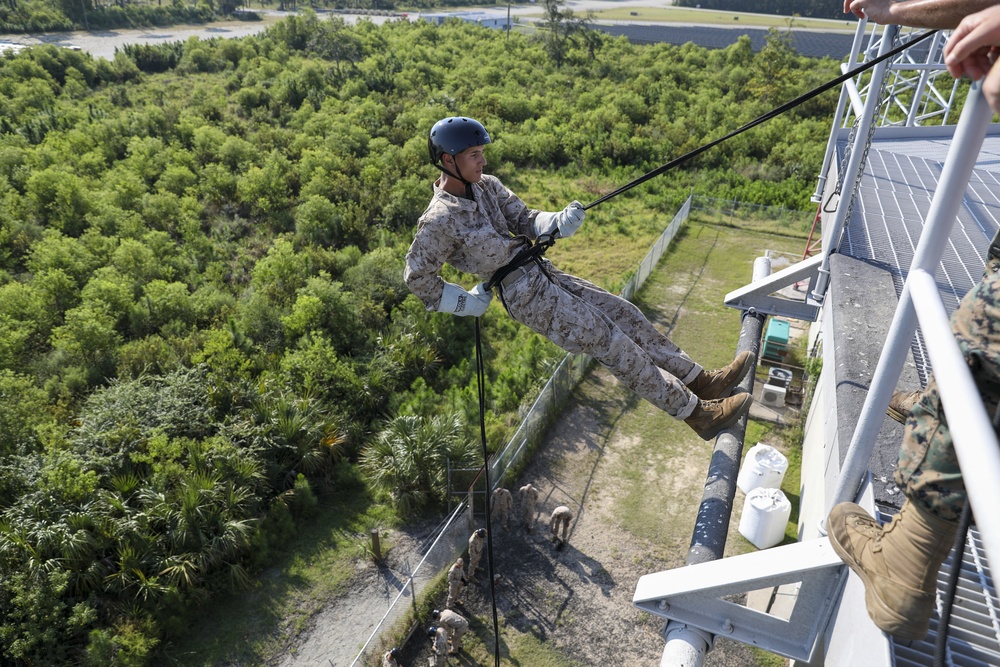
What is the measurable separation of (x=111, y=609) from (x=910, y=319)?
35.0 ft

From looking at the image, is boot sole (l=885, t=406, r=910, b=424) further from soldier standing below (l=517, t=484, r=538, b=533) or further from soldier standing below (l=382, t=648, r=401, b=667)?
soldier standing below (l=517, t=484, r=538, b=533)

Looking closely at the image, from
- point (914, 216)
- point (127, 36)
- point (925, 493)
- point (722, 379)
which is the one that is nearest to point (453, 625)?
point (722, 379)

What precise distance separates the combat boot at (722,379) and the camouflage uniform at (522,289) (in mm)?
325

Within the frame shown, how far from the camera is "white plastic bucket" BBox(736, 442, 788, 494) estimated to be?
36.0ft

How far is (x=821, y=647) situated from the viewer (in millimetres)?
3873

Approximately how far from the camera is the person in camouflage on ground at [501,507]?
10922 millimetres

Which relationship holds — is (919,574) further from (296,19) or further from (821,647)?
(296,19)

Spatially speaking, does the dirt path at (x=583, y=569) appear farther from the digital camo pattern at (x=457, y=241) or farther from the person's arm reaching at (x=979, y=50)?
the person's arm reaching at (x=979, y=50)

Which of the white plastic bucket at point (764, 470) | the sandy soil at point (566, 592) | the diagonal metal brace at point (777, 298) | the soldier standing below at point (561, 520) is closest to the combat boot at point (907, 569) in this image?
the diagonal metal brace at point (777, 298)

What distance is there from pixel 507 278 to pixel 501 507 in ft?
21.3

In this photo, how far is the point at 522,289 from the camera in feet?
18.0

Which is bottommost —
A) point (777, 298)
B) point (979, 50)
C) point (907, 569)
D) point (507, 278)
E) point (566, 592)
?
point (566, 592)

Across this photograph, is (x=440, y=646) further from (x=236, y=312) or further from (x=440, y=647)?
(x=236, y=312)

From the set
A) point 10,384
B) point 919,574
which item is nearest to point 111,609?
point 10,384
